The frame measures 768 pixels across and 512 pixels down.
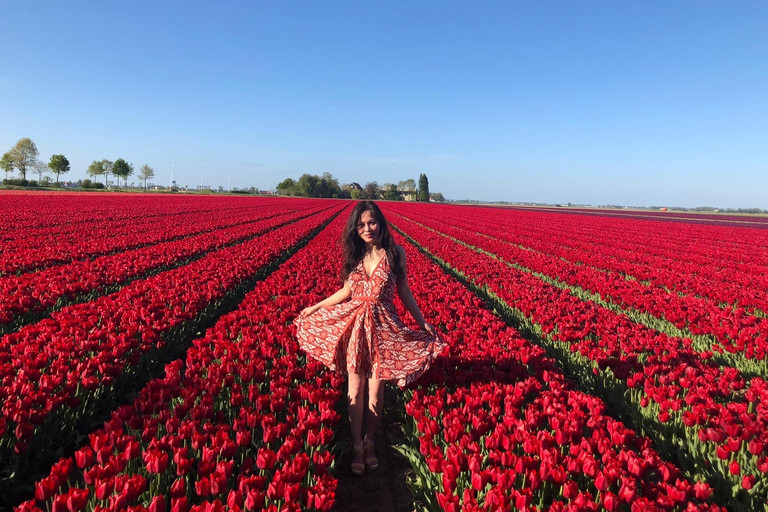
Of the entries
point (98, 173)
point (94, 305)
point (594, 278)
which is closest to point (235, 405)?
point (94, 305)

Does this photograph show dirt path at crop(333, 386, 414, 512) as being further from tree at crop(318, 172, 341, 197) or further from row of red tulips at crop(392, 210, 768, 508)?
tree at crop(318, 172, 341, 197)

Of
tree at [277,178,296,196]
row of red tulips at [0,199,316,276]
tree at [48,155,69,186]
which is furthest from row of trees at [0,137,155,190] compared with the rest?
row of red tulips at [0,199,316,276]


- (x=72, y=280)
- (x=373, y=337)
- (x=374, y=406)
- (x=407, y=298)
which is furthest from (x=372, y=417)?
(x=72, y=280)

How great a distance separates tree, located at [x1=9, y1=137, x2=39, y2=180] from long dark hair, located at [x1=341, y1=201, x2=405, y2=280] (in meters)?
117

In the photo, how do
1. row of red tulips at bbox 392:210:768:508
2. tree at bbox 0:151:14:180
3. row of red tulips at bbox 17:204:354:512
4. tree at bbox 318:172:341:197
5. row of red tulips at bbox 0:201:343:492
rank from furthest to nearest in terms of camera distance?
1. tree at bbox 318:172:341:197
2. tree at bbox 0:151:14:180
3. row of red tulips at bbox 0:201:343:492
4. row of red tulips at bbox 392:210:768:508
5. row of red tulips at bbox 17:204:354:512

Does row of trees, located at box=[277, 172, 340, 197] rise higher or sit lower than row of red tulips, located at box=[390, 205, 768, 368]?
higher

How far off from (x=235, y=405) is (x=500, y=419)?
2.21 m

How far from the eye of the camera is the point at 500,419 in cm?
348

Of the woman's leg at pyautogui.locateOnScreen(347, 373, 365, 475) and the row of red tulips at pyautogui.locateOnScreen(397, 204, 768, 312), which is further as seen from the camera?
the row of red tulips at pyautogui.locateOnScreen(397, 204, 768, 312)

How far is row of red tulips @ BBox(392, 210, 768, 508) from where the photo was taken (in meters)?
2.90

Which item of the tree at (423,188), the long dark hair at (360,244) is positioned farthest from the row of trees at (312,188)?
the long dark hair at (360,244)

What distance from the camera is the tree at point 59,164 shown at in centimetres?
9600

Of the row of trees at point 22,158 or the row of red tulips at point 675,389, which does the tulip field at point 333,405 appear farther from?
the row of trees at point 22,158

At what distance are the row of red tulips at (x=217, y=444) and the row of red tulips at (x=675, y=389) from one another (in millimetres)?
2741
